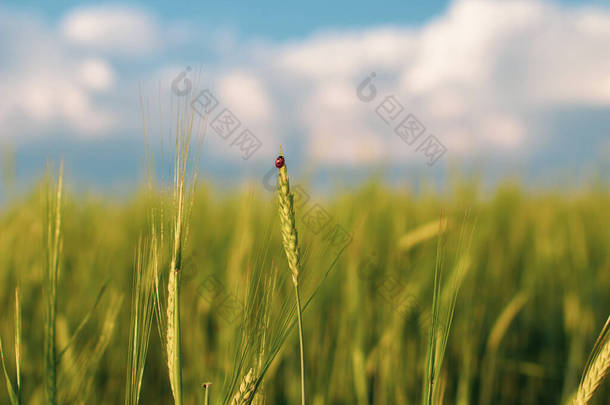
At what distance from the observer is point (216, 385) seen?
1583mm

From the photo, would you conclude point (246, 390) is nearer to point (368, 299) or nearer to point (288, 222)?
point (288, 222)

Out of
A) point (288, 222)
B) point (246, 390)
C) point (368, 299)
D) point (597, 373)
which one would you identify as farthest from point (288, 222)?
point (368, 299)

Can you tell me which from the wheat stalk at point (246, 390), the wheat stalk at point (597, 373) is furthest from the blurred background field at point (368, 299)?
the wheat stalk at point (597, 373)

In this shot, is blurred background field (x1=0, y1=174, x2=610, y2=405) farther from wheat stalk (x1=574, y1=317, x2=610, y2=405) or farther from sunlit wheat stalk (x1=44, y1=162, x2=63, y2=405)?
wheat stalk (x1=574, y1=317, x2=610, y2=405)

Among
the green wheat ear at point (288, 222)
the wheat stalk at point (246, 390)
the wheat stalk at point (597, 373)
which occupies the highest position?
the green wheat ear at point (288, 222)

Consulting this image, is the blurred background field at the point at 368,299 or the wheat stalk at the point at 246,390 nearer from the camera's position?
the wheat stalk at the point at 246,390

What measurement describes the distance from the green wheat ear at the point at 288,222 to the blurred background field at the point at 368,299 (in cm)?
57

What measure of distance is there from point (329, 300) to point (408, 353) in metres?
0.40

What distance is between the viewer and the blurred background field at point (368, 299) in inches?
67.9

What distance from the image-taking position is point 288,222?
2.52 ft

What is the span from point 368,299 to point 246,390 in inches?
50.7

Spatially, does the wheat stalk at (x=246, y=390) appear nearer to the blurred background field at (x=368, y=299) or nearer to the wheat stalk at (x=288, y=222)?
the wheat stalk at (x=288, y=222)

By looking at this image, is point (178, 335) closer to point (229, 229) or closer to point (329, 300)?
point (329, 300)

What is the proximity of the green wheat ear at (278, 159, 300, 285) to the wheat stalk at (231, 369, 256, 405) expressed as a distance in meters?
0.18
